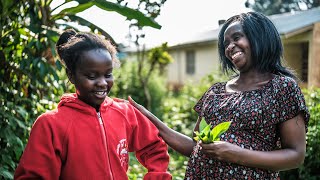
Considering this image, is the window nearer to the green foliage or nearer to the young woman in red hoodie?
the green foliage

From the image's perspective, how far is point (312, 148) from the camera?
3846 mm

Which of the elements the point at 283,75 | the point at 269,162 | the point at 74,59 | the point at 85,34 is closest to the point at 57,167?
the point at 74,59

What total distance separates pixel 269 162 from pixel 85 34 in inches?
42.7

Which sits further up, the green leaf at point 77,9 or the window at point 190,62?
the green leaf at point 77,9

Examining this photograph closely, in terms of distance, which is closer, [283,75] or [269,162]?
[269,162]

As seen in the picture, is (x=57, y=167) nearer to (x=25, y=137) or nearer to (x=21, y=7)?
(x=25, y=137)

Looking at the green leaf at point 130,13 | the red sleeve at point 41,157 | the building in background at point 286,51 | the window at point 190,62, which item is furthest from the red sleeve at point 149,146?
the window at point 190,62

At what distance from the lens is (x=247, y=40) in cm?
209

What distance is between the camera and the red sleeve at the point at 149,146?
7.16 feet

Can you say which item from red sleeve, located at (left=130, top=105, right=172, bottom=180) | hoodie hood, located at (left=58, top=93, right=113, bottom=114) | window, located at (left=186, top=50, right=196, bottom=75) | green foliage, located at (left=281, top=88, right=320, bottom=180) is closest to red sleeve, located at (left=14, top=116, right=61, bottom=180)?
hoodie hood, located at (left=58, top=93, right=113, bottom=114)

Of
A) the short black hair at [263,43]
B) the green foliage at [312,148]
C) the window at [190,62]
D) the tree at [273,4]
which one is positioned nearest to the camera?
the short black hair at [263,43]

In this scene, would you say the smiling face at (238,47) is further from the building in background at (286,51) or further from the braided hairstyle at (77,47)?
the braided hairstyle at (77,47)

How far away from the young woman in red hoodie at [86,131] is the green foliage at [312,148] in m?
2.12

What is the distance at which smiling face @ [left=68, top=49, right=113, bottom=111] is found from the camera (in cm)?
193
